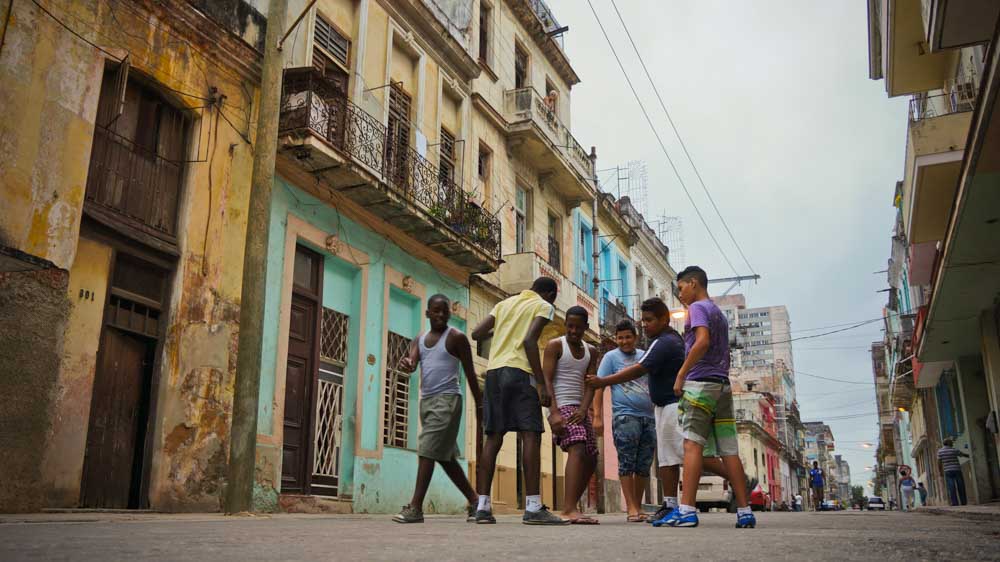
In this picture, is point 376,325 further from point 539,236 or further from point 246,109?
point 539,236

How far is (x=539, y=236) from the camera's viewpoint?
2081cm

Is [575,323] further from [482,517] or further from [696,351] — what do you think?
[482,517]

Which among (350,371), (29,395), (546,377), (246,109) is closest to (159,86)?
(246,109)

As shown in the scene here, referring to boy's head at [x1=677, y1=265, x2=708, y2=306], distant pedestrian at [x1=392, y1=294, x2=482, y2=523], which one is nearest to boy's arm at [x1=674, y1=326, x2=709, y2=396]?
boy's head at [x1=677, y1=265, x2=708, y2=306]

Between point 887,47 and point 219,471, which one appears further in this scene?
point 887,47

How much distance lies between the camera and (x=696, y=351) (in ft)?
18.8

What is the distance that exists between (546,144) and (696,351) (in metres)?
14.6

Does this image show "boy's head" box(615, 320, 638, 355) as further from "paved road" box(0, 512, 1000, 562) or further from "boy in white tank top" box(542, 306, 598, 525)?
"paved road" box(0, 512, 1000, 562)

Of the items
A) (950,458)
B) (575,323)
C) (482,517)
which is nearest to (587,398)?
(575,323)

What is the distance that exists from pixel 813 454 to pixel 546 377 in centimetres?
12498

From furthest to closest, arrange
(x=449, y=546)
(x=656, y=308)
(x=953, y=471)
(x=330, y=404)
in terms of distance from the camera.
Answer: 1. (x=953, y=471)
2. (x=330, y=404)
3. (x=656, y=308)
4. (x=449, y=546)

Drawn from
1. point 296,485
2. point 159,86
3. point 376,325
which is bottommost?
point 296,485

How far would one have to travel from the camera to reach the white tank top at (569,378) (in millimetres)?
6609

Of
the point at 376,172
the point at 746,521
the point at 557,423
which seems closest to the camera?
the point at 746,521
